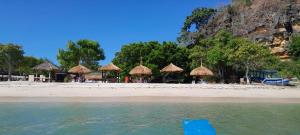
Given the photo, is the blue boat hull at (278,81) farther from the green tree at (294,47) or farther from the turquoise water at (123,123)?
the turquoise water at (123,123)

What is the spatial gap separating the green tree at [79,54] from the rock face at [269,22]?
17.3 meters

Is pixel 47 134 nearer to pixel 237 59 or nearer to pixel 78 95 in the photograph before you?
pixel 78 95

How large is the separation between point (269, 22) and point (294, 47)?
15.6 ft

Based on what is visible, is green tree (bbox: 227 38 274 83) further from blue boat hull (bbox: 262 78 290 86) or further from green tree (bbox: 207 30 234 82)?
blue boat hull (bbox: 262 78 290 86)

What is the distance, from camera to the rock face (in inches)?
1702

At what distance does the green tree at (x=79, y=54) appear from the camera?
50.9m

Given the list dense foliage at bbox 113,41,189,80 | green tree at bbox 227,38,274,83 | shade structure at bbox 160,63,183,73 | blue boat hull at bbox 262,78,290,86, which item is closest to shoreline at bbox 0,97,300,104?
blue boat hull at bbox 262,78,290,86

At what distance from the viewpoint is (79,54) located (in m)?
51.2

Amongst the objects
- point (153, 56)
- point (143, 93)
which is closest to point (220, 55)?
point (153, 56)

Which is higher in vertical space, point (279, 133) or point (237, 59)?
point (237, 59)

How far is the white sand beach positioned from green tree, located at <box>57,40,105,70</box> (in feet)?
81.7

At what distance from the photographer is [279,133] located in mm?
11094

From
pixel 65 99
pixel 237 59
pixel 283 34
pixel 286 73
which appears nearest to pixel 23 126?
pixel 65 99

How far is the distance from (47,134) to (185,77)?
105 ft
